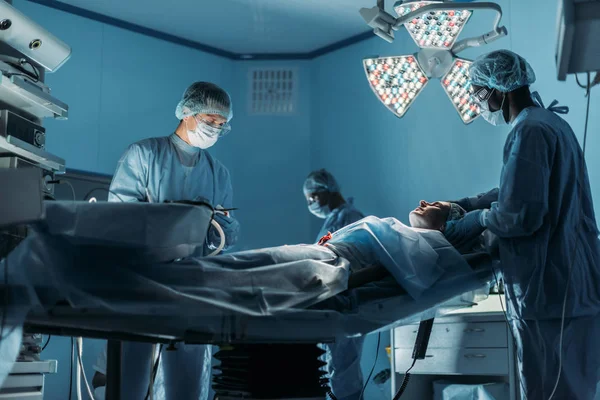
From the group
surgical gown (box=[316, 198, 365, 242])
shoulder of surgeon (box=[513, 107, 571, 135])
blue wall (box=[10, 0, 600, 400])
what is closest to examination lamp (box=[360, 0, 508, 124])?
shoulder of surgeon (box=[513, 107, 571, 135])

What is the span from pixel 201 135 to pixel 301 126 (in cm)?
222

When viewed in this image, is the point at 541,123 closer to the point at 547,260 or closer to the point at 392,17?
the point at 547,260

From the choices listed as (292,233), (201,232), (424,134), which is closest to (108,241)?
(201,232)

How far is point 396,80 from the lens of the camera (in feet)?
11.5

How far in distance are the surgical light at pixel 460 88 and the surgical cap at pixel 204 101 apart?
1092 millimetres

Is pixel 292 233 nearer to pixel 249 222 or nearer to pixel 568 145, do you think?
pixel 249 222

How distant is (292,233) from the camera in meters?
4.94

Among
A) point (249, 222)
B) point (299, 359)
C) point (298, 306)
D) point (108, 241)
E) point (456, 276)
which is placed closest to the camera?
point (108, 241)

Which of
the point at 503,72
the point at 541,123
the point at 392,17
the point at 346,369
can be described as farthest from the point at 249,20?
the point at 541,123

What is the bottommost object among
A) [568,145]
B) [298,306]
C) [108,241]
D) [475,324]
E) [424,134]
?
[475,324]

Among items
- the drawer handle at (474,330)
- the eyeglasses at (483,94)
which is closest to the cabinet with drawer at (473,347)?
the drawer handle at (474,330)

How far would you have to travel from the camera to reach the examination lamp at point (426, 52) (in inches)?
108

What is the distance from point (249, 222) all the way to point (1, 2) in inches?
110

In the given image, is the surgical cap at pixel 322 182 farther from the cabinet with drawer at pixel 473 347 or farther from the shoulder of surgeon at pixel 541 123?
the shoulder of surgeon at pixel 541 123
